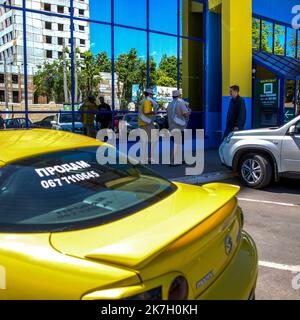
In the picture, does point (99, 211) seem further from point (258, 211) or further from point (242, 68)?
point (242, 68)

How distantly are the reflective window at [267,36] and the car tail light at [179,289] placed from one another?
15726 millimetres

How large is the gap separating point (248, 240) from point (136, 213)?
1029mm

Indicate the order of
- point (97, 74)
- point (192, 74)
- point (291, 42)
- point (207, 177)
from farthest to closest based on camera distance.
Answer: point (291, 42), point (192, 74), point (97, 74), point (207, 177)

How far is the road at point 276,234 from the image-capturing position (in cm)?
379

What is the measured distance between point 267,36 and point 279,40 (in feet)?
4.07

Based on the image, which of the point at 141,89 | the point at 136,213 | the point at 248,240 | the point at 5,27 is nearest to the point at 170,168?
the point at 141,89

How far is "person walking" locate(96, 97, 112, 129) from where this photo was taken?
1066 centimetres

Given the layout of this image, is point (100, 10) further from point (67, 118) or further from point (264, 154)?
point (264, 154)

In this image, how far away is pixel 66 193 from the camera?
8.13 feet

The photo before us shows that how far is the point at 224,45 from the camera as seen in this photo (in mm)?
12922

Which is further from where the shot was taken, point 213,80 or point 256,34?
point 256,34
